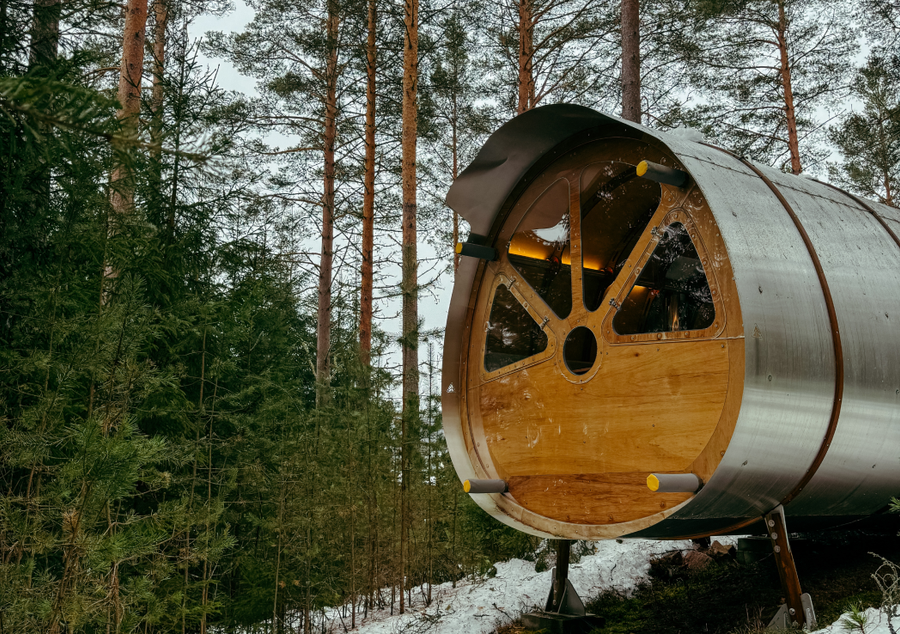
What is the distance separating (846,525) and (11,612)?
5.21 metres

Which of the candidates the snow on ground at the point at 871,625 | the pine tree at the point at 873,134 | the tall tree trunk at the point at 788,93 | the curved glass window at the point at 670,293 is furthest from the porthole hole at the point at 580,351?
the tall tree trunk at the point at 788,93

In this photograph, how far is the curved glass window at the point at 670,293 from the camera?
13.3 feet

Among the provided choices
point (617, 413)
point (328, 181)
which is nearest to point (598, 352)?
point (617, 413)

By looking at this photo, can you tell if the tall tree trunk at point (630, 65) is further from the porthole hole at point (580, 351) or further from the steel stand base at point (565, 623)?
the steel stand base at point (565, 623)

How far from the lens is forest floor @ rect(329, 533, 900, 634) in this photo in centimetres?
488

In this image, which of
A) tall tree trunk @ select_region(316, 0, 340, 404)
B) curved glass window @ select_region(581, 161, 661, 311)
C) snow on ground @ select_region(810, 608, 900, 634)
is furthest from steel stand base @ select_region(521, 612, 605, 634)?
tall tree trunk @ select_region(316, 0, 340, 404)

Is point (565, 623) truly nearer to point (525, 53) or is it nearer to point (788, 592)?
point (788, 592)

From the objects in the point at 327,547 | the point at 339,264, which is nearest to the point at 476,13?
the point at 339,264

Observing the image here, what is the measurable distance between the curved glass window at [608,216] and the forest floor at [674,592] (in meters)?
2.21

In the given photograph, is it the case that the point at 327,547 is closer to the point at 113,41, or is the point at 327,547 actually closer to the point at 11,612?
the point at 11,612

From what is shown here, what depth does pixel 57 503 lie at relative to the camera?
4.03 m

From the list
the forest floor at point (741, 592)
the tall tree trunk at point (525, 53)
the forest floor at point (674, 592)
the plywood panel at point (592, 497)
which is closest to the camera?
the plywood panel at point (592, 497)

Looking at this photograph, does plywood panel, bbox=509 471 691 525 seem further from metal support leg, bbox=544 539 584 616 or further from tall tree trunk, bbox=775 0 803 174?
tall tree trunk, bbox=775 0 803 174

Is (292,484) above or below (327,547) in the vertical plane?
above
